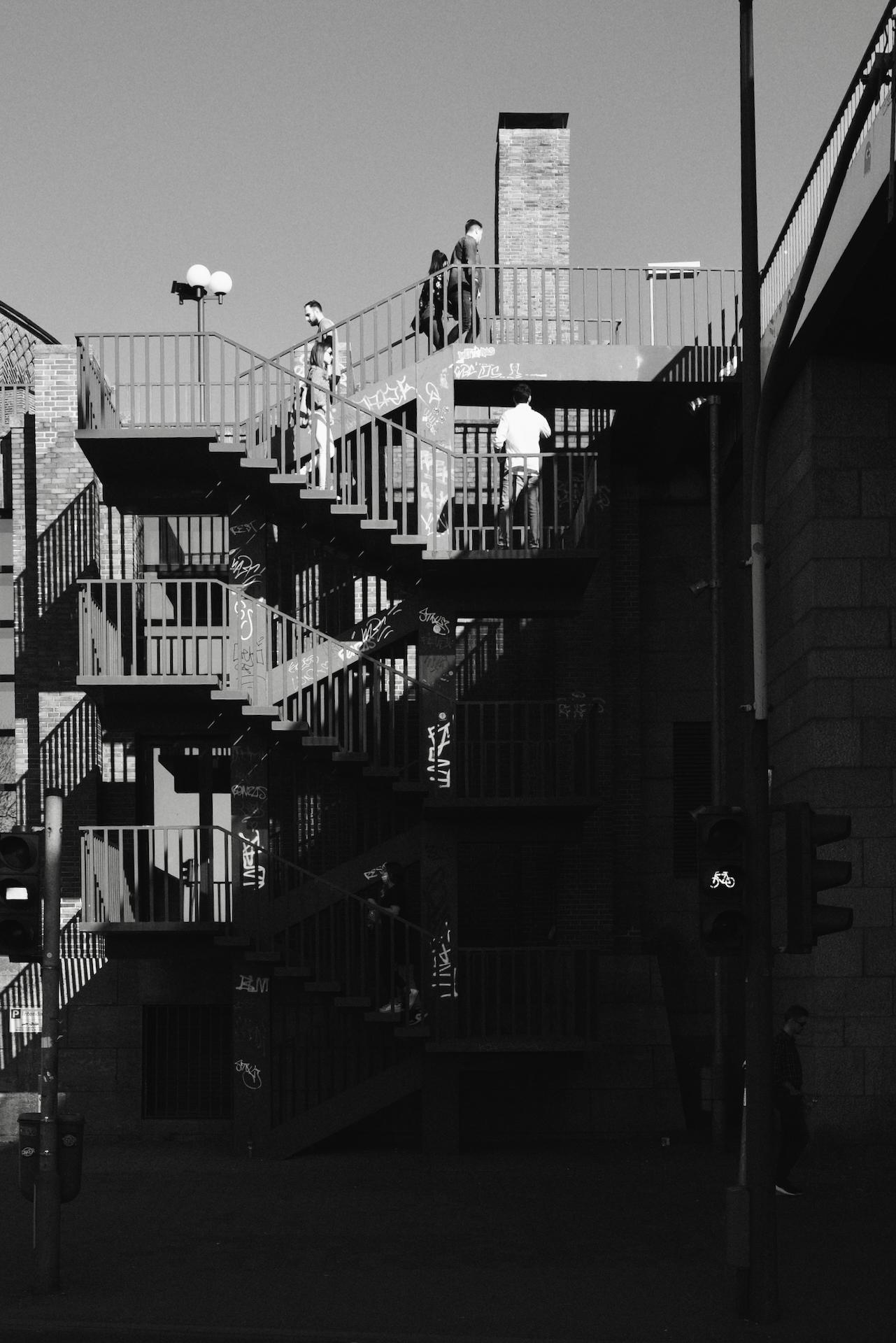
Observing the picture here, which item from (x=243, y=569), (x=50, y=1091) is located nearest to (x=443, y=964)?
(x=243, y=569)

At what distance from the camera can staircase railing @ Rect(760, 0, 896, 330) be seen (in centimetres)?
1488

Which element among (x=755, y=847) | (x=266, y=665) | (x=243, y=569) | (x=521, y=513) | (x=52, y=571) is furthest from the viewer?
(x=52, y=571)

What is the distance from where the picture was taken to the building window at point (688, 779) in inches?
880

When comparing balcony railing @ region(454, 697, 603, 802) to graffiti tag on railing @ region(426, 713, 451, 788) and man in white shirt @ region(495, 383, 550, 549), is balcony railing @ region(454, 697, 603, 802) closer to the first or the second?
graffiti tag on railing @ region(426, 713, 451, 788)

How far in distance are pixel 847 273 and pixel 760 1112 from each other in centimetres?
880

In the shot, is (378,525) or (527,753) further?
(527,753)

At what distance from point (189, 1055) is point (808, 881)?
11913 mm

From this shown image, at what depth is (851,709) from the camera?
18.2 meters

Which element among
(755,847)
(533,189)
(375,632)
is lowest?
(755,847)

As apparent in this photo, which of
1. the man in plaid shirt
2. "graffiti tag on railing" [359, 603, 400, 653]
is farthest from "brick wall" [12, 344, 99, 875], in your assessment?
the man in plaid shirt

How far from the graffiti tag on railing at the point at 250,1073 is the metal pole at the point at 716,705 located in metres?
5.26

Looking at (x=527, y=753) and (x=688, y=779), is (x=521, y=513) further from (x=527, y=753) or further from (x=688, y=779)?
(x=688, y=779)

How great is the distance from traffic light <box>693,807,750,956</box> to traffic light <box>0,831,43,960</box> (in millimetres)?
4735

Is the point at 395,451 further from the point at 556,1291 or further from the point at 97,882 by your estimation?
the point at 556,1291
